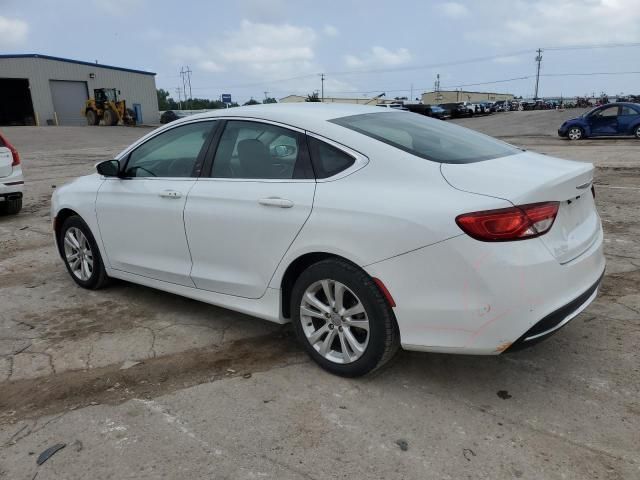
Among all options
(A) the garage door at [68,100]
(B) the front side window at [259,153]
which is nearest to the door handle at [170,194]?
(B) the front side window at [259,153]

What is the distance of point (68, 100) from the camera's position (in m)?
43.2

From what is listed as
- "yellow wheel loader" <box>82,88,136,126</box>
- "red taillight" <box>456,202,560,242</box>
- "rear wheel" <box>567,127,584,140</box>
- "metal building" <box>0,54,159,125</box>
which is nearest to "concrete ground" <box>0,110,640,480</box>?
"red taillight" <box>456,202,560,242</box>

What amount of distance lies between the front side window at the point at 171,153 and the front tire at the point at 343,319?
52.4 inches

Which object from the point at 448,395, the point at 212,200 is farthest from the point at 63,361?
the point at 448,395

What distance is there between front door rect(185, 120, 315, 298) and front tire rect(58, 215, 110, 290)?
141 cm

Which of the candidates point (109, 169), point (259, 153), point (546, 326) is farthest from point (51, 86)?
point (546, 326)

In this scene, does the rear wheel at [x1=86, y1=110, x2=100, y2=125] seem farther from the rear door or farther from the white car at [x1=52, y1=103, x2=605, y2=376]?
the white car at [x1=52, y1=103, x2=605, y2=376]

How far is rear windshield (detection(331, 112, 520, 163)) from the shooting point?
308cm

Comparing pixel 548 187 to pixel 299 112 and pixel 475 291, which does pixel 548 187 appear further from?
pixel 299 112

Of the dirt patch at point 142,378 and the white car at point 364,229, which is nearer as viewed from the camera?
the white car at point 364,229

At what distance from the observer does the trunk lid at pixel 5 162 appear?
8.04 meters

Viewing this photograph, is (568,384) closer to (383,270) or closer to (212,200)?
(383,270)

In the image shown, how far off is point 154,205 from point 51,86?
43.9 m

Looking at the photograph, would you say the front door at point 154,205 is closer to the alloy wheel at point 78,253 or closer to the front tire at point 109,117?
the alloy wheel at point 78,253
